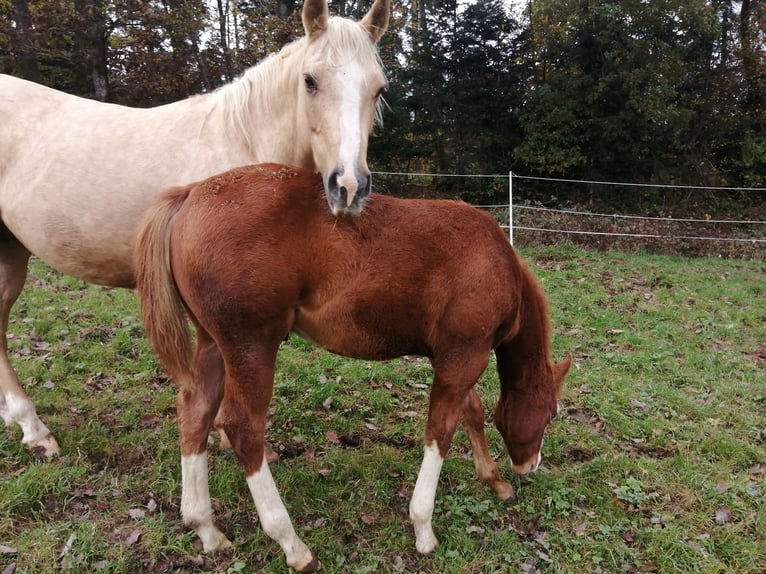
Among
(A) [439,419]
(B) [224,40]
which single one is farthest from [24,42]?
(A) [439,419]

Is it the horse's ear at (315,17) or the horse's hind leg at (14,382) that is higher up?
the horse's ear at (315,17)

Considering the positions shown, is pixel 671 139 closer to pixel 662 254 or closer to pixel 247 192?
pixel 662 254

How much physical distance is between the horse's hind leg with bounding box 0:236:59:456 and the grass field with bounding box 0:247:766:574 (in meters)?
0.10

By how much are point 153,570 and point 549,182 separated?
14223 mm

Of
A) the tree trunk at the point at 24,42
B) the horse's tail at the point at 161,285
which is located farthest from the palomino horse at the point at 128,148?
the tree trunk at the point at 24,42

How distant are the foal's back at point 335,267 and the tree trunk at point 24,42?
11394mm

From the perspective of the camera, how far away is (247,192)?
218cm

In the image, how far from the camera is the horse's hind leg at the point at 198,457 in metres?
2.45

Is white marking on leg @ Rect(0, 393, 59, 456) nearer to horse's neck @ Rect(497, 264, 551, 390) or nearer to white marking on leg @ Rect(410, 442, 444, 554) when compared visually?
white marking on leg @ Rect(410, 442, 444, 554)

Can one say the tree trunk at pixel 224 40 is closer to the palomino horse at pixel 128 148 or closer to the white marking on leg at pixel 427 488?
the palomino horse at pixel 128 148

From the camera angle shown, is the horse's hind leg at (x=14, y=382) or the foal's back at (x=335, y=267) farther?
the horse's hind leg at (x=14, y=382)

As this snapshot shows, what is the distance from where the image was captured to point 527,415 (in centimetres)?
279

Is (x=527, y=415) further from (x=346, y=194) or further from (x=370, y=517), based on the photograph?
(x=346, y=194)

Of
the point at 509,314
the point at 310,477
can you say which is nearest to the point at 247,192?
the point at 509,314
